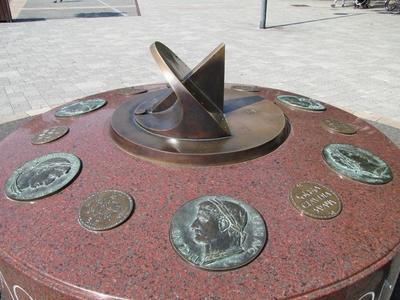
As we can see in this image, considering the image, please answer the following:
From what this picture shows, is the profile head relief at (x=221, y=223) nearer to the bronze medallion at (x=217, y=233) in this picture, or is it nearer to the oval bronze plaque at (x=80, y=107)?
the bronze medallion at (x=217, y=233)

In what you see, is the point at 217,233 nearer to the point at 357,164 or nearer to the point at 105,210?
the point at 105,210

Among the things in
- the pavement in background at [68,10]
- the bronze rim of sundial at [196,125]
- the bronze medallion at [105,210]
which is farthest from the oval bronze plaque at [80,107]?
the pavement in background at [68,10]

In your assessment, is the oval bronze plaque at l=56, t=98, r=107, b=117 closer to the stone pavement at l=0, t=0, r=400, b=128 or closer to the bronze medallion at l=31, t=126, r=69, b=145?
the bronze medallion at l=31, t=126, r=69, b=145

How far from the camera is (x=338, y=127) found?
283 cm

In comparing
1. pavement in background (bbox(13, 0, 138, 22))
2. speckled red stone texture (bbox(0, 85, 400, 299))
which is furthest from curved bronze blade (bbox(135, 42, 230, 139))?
pavement in background (bbox(13, 0, 138, 22))

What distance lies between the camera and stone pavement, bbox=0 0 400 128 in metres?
6.27

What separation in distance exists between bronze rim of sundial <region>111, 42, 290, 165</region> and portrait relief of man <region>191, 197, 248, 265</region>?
0.44 metres

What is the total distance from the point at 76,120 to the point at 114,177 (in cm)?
105

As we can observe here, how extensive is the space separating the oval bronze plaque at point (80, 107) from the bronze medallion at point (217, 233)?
1.70 metres

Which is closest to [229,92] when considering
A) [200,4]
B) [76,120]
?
[76,120]

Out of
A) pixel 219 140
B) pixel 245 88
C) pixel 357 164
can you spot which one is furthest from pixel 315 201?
pixel 245 88

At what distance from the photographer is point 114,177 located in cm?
219

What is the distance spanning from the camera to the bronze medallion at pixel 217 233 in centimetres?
160

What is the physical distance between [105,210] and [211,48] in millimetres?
8322
